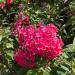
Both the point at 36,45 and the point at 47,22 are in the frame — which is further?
the point at 47,22

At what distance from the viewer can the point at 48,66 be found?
3.86 metres

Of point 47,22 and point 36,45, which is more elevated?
point 36,45

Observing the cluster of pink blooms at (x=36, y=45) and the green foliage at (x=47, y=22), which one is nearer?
the cluster of pink blooms at (x=36, y=45)

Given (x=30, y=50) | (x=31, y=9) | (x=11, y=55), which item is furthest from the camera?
(x=31, y=9)

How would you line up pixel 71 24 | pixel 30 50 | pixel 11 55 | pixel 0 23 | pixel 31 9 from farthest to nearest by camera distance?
pixel 31 9
pixel 0 23
pixel 71 24
pixel 11 55
pixel 30 50

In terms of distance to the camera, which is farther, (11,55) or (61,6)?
(61,6)

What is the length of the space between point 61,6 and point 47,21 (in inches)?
23.0

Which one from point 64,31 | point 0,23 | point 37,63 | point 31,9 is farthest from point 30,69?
point 31,9

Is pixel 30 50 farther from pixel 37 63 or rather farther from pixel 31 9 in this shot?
pixel 31 9

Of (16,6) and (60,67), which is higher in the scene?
(16,6)

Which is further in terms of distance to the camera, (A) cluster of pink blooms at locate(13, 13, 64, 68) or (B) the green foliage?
(B) the green foliage

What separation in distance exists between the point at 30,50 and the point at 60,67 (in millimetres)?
435

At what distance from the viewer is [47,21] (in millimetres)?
5992

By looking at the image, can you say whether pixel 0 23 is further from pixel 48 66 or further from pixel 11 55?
pixel 48 66
